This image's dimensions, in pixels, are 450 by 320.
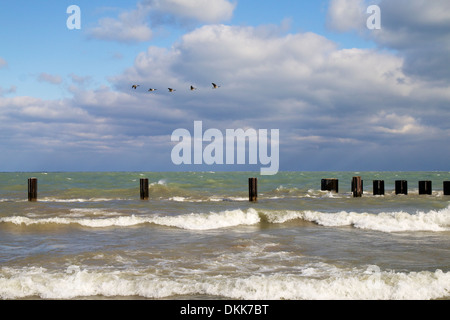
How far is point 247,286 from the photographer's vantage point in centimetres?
711

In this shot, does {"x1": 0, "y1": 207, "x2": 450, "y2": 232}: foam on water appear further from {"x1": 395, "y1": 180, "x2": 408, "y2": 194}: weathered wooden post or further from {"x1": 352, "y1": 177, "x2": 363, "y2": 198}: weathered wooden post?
{"x1": 395, "y1": 180, "x2": 408, "y2": 194}: weathered wooden post

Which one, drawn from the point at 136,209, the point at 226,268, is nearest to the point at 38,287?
the point at 226,268

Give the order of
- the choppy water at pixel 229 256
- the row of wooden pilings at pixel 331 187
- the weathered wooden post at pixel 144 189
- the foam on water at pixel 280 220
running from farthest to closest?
1. the weathered wooden post at pixel 144 189
2. the row of wooden pilings at pixel 331 187
3. the foam on water at pixel 280 220
4. the choppy water at pixel 229 256

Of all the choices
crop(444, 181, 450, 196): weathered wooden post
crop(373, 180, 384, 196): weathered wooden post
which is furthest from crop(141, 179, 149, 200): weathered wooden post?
crop(444, 181, 450, 196): weathered wooden post

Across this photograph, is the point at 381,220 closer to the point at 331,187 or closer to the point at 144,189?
the point at 331,187

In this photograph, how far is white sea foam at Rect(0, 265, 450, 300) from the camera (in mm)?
6949

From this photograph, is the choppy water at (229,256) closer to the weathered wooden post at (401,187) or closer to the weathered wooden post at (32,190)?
the weathered wooden post at (32,190)

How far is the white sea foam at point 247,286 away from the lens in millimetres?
6949

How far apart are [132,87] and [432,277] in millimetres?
13920

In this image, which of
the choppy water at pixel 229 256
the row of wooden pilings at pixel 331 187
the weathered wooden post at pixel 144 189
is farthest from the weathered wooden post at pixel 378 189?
the weathered wooden post at pixel 144 189

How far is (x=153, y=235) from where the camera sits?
43.4 ft

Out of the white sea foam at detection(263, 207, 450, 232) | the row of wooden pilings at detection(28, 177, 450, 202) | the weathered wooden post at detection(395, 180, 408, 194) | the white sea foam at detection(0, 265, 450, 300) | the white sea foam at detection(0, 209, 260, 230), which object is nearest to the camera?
the white sea foam at detection(0, 265, 450, 300)

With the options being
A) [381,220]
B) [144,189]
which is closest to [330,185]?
[144,189]
